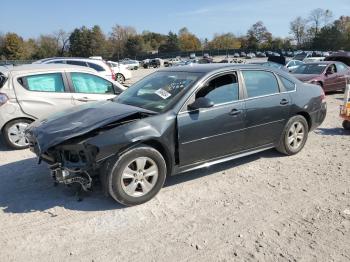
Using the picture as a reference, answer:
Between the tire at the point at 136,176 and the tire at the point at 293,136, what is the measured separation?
2.47 m

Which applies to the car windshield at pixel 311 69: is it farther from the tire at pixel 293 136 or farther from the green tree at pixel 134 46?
the green tree at pixel 134 46

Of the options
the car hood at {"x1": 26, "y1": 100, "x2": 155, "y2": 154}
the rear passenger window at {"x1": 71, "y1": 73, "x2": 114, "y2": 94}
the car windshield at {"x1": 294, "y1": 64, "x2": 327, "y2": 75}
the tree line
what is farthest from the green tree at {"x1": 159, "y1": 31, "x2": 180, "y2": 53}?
the car hood at {"x1": 26, "y1": 100, "x2": 155, "y2": 154}

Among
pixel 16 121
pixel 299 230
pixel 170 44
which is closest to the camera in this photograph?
pixel 299 230

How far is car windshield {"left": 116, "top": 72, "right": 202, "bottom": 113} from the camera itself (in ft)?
15.9

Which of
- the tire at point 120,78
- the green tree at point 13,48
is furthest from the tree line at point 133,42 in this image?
the tire at point 120,78

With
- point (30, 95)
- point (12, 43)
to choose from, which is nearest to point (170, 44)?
point (12, 43)

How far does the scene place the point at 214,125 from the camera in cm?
492

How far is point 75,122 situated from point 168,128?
1.16m

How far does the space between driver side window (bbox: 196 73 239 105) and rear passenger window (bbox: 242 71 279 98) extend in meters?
0.25

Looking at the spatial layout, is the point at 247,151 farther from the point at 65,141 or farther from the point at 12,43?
the point at 12,43

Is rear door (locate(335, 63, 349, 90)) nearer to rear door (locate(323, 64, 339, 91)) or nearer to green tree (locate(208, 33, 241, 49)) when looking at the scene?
rear door (locate(323, 64, 339, 91))

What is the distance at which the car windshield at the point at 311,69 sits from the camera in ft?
47.6

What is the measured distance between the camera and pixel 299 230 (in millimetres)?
3799

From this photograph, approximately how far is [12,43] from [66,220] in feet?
319
